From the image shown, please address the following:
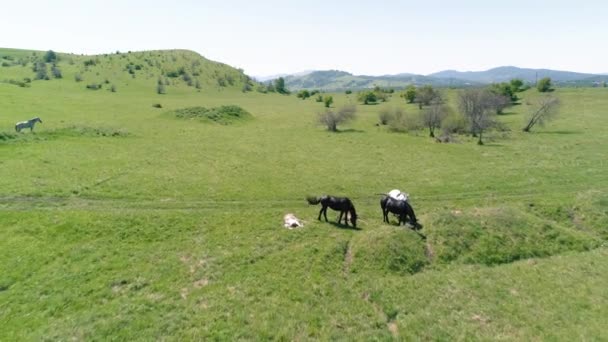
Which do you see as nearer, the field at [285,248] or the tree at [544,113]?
the field at [285,248]

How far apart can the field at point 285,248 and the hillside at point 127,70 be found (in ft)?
291

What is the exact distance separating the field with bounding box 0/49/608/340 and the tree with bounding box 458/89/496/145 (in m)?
17.9

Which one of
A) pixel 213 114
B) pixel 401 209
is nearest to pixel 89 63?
pixel 213 114

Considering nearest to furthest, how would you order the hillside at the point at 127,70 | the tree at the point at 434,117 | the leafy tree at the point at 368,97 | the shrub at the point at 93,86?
the tree at the point at 434,117 → the shrub at the point at 93,86 → the hillside at the point at 127,70 → the leafy tree at the point at 368,97

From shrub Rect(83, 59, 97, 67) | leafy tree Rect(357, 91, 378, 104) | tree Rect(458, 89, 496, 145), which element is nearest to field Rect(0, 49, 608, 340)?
tree Rect(458, 89, 496, 145)

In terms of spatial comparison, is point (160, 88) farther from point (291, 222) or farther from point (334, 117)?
point (291, 222)

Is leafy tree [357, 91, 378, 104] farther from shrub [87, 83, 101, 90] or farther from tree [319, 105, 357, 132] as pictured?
shrub [87, 83, 101, 90]

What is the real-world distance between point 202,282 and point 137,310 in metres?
2.93

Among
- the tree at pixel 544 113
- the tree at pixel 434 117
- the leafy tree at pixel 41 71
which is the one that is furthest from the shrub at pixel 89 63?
the tree at pixel 544 113

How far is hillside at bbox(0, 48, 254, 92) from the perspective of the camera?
110 m

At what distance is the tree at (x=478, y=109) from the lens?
56.2 m

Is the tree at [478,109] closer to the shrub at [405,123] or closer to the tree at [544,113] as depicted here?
the shrub at [405,123]

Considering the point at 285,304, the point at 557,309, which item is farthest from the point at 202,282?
the point at 557,309

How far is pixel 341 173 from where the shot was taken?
34.1 meters
